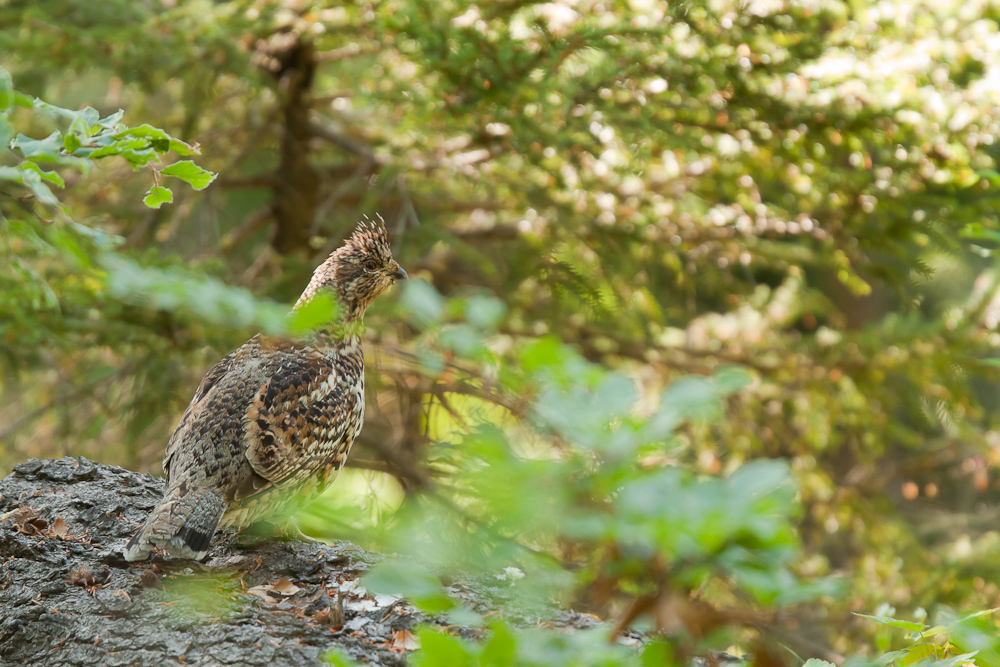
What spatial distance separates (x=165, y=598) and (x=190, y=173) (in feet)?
5.34

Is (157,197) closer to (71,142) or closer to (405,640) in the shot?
(71,142)

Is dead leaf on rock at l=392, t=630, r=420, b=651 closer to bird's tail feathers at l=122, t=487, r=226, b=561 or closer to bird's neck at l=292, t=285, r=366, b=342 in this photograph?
bird's tail feathers at l=122, t=487, r=226, b=561

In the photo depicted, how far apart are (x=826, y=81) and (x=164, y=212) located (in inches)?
202

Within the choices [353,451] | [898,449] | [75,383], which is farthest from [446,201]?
[898,449]

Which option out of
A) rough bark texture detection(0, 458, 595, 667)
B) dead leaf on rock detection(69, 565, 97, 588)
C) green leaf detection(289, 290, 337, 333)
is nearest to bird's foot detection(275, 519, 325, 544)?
rough bark texture detection(0, 458, 595, 667)

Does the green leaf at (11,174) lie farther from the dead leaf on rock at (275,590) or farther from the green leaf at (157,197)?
the dead leaf on rock at (275,590)

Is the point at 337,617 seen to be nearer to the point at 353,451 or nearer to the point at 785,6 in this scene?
the point at 353,451

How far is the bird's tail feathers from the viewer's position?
9.13 ft

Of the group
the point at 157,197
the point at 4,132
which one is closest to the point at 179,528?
the point at 157,197

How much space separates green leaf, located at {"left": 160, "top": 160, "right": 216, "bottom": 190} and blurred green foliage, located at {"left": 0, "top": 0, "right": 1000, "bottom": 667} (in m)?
0.01

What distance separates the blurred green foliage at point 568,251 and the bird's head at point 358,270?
0.58 meters

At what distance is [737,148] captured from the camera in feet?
19.2

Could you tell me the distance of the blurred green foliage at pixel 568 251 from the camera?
4.07 feet

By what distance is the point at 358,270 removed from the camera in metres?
3.79
